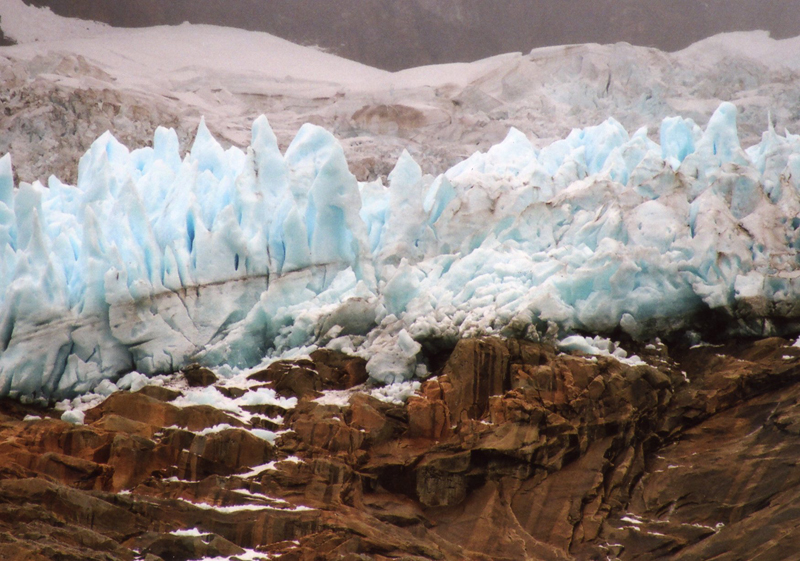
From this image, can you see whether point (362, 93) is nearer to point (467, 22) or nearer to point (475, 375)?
point (467, 22)

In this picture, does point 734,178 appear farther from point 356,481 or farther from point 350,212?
point 356,481

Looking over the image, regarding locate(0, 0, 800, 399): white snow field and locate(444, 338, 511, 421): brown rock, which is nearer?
locate(444, 338, 511, 421): brown rock

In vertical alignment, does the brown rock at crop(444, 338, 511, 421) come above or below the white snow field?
below

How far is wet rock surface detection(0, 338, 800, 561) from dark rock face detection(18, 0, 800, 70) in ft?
49.8

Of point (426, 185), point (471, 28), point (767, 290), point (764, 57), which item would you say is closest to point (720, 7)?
point (764, 57)

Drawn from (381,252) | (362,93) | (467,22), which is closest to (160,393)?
(381,252)

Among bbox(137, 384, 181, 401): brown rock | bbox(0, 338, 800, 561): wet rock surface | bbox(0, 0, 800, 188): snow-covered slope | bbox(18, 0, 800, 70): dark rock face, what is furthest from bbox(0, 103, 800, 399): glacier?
bbox(18, 0, 800, 70): dark rock face

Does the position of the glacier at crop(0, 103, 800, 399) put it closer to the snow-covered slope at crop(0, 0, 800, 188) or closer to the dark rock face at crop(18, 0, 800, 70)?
the snow-covered slope at crop(0, 0, 800, 188)

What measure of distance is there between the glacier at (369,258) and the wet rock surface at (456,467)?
22.9 inches

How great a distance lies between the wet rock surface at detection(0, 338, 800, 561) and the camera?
5504 mm

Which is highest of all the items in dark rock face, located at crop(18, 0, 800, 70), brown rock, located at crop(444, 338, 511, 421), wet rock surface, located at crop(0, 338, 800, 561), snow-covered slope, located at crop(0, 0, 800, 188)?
dark rock face, located at crop(18, 0, 800, 70)

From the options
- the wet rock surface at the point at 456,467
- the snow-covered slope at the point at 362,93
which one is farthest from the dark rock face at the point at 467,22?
the wet rock surface at the point at 456,467

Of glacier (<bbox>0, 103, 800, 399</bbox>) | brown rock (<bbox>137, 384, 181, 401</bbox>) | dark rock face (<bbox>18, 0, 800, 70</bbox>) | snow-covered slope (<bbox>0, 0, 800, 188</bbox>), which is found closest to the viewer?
brown rock (<bbox>137, 384, 181, 401</bbox>)

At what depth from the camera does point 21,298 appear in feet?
25.7
